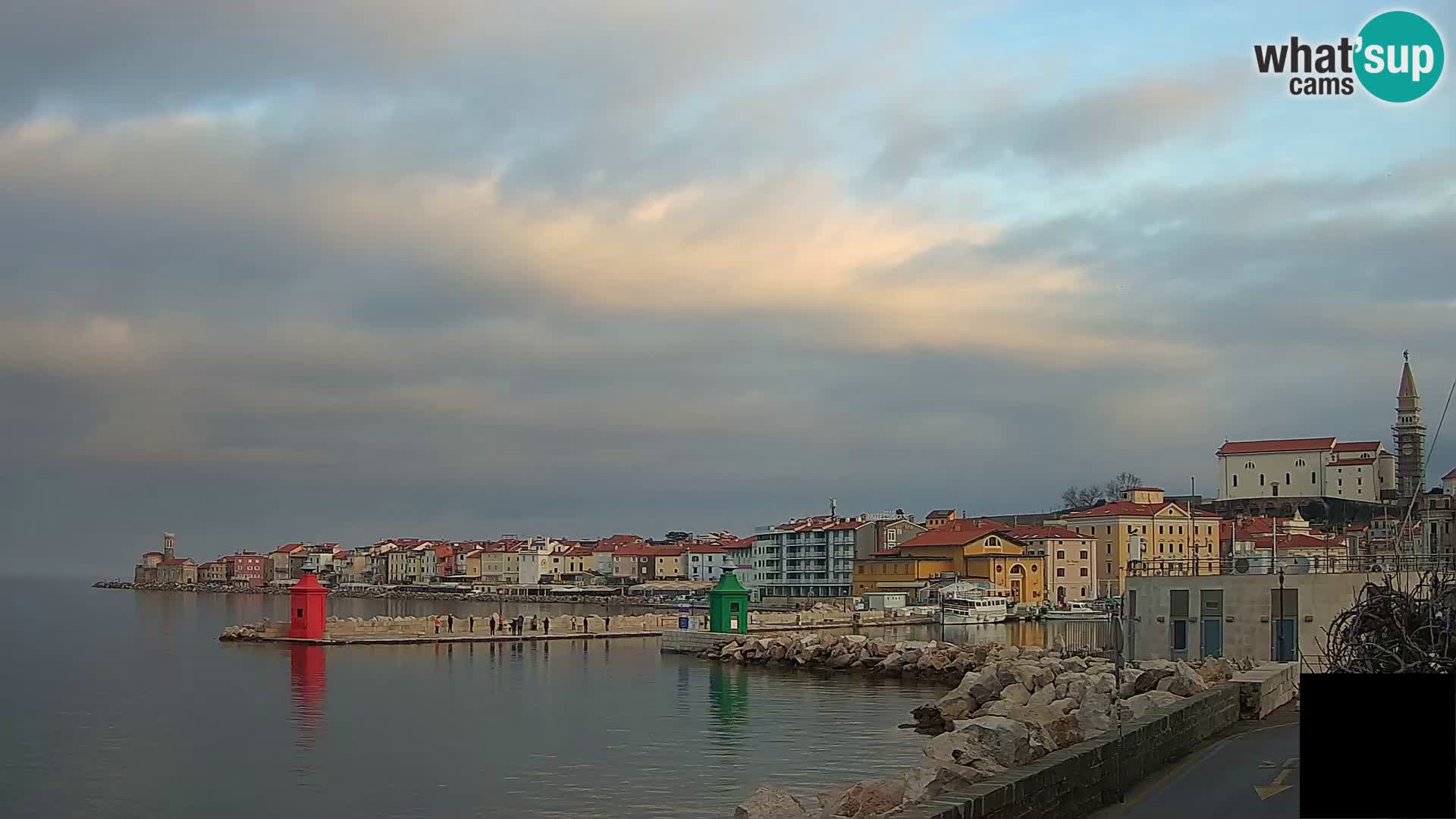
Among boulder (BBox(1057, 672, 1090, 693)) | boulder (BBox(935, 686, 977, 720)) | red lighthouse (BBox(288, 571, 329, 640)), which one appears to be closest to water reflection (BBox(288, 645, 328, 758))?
red lighthouse (BBox(288, 571, 329, 640))

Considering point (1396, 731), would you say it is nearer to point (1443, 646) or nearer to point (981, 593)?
point (1443, 646)

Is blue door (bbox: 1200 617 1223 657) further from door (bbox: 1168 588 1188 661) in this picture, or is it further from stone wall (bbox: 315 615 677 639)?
stone wall (bbox: 315 615 677 639)

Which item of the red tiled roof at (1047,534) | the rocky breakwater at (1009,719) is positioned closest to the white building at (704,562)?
the red tiled roof at (1047,534)

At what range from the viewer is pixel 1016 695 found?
28.9 m

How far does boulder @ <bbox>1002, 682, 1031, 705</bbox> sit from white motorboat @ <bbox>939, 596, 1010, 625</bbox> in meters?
51.9

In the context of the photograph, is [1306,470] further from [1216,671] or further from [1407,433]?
[1216,671]

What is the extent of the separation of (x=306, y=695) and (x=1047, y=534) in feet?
241

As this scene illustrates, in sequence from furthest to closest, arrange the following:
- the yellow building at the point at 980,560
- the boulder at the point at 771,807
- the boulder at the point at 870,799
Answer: the yellow building at the point at 980,560, the boulder at the point at 771,807, the boulder at the point at 870,799

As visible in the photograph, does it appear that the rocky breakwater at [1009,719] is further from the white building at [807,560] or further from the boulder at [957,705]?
the white building at [807,560]

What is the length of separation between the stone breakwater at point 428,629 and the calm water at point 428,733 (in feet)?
11.2

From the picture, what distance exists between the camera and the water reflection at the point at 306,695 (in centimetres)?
3100

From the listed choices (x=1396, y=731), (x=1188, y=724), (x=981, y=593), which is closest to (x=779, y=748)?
(x=1188, y=724)

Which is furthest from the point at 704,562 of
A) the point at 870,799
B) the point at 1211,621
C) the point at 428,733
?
the point at 870,799

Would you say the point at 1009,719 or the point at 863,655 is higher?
the point at 1009,719
